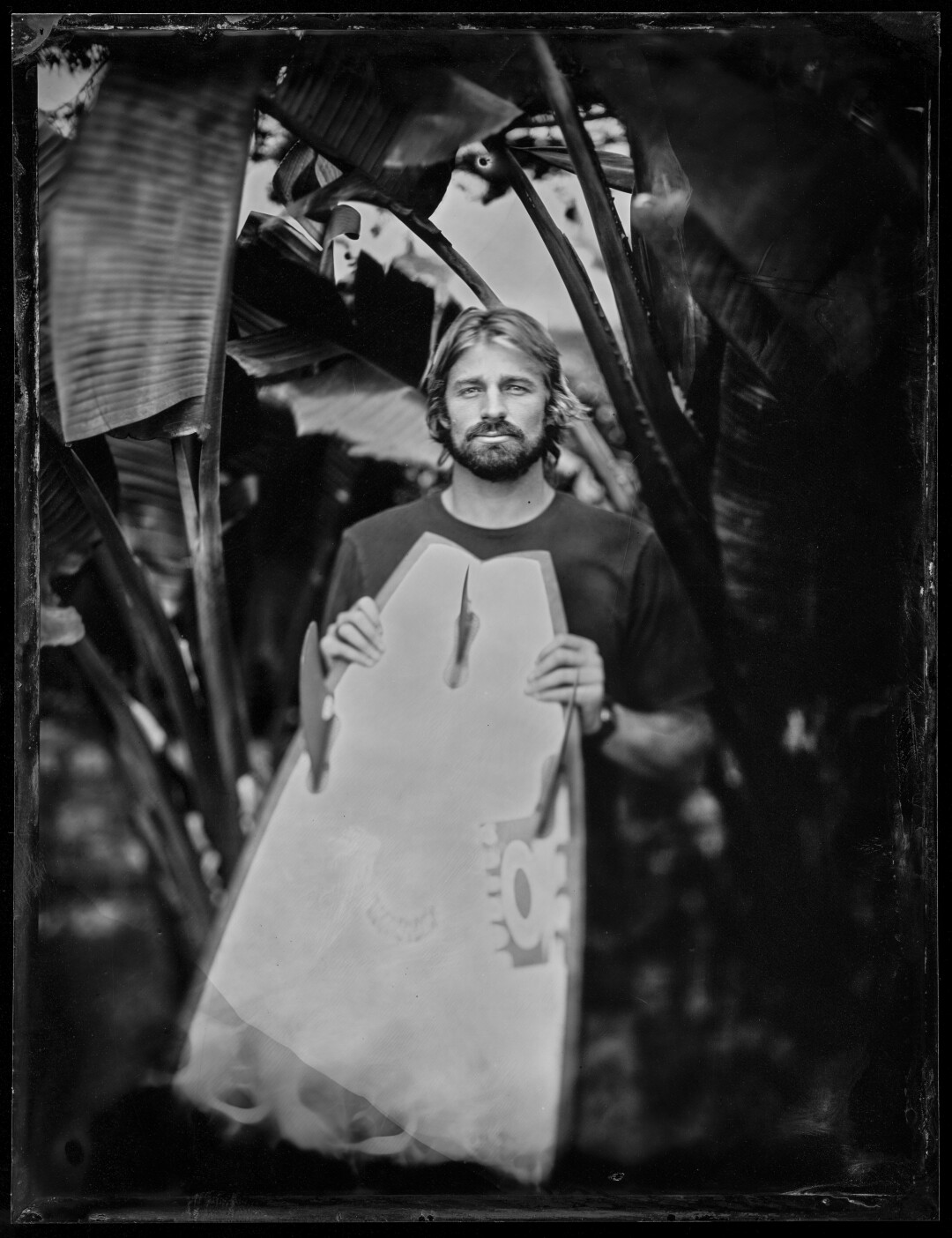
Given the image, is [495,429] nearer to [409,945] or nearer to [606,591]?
[606,591]

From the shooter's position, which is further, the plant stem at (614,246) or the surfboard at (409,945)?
the plant stem at (614,246)

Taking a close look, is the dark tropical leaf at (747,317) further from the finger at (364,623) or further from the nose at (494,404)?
the finger at (364,623)

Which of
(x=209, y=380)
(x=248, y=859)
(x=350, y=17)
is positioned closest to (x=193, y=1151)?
(x=248, y=859)

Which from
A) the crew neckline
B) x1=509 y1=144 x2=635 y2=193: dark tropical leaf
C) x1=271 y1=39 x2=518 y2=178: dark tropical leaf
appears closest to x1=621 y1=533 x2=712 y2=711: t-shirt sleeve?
the crew neckline

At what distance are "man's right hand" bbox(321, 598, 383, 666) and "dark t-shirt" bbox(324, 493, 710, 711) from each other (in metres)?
0.02

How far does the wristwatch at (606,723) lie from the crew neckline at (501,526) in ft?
1.50

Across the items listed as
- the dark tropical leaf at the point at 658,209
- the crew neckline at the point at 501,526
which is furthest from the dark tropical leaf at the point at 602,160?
the crew neckline at the point at 501,526

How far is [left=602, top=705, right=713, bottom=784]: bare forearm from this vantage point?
2.34 m

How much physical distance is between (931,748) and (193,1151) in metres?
2.01

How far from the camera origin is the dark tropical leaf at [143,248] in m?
2.38

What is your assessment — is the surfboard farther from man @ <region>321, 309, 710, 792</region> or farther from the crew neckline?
the crew neckline

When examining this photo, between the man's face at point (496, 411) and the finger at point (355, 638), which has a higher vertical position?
the man's face at point (496, 411)

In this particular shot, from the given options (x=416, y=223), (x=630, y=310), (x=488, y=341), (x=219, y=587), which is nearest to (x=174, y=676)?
(x=219, y=587)

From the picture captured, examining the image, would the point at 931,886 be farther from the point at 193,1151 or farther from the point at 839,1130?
the point at 193,1151
